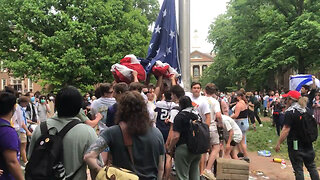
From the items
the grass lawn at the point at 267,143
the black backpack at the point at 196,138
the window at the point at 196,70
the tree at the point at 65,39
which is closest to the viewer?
the black backpack at the point at 196,138

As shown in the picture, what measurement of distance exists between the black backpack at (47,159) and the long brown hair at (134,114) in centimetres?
55

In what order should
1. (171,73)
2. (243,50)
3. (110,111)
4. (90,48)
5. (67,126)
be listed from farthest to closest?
1. (243,50)
2. (90,48)
3. (171,73)
4. (110,111)
5. (67,126)

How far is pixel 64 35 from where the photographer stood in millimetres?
21734

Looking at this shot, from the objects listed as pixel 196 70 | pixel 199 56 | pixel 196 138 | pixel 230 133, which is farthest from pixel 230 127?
pixel 199 56

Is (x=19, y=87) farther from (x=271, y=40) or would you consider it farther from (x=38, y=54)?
(x=271, y=40)

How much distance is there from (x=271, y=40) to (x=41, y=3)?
53.3 ft

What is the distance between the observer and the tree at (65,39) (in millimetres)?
22219

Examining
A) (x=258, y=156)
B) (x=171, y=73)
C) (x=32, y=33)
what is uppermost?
(x=32, y=33)

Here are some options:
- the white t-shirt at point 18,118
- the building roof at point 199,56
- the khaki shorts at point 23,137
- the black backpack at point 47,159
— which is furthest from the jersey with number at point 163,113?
the building roof at point 199,56

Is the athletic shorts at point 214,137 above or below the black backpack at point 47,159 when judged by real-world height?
below

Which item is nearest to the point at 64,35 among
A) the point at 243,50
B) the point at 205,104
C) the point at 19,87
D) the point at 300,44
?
the point at 243,50

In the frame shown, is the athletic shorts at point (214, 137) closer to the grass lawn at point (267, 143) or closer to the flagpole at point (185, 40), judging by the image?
the flagpole at point (185, 40)

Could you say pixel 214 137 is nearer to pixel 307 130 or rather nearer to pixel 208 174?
pixel 208 174

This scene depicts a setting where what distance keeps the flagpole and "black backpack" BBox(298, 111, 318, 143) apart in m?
2.99
